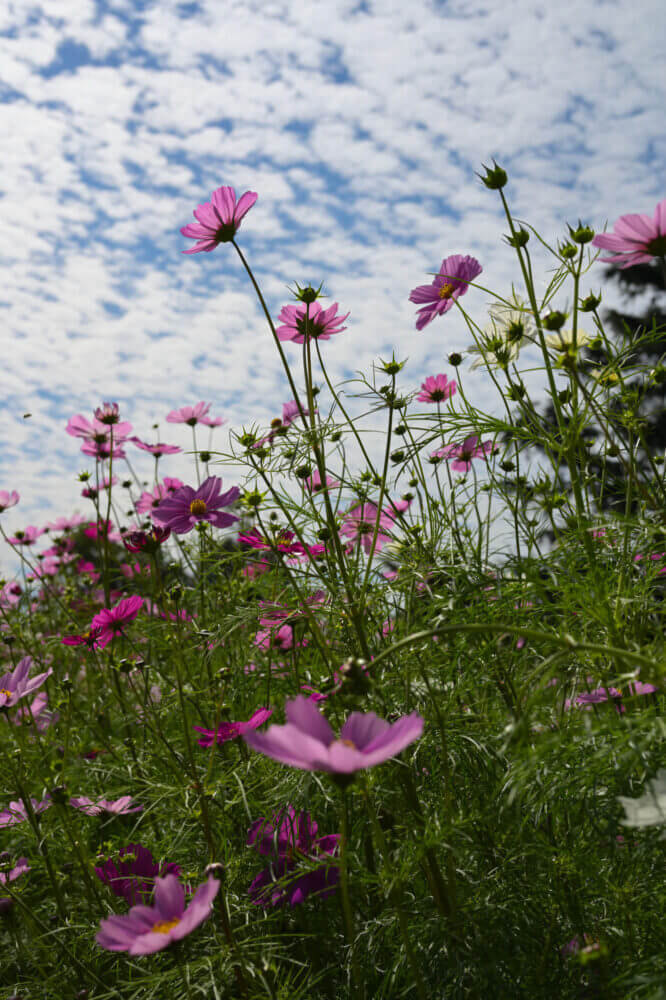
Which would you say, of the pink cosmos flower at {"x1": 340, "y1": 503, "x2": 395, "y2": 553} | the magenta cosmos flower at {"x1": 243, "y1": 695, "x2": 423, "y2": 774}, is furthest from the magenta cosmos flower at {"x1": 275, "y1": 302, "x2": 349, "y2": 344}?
the magenta cosmos flower at {"x1": 243, "y1": 695, "x2": 423, "y2": 774}

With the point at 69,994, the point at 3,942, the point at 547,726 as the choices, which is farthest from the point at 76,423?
the point at 547,726

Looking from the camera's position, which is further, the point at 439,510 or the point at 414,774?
the point at 439,510

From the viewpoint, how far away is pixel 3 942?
3.64ft

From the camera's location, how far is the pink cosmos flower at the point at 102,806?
957mm

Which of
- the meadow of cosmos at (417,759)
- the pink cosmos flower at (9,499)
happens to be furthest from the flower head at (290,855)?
the pink cosmos flower at (9,499)

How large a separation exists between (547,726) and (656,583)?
0.81ft

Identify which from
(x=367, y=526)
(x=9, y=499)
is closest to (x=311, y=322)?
(x=367, y=526)

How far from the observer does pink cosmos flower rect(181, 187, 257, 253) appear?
972 mm

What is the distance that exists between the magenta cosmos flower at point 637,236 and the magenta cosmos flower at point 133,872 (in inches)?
36.7

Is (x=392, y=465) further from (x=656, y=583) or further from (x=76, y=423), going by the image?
(x=76, y=423)

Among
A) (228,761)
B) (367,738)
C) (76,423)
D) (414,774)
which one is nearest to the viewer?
(367,738)

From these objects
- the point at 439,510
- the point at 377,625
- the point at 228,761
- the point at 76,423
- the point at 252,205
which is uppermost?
the point at 252,205

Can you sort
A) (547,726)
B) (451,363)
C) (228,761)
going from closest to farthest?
(547,726), (228,761), (451,363)

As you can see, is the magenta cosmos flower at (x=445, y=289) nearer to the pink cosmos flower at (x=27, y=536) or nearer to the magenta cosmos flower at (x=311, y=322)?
the magenta cosmos flower at (x=311, y=322)
